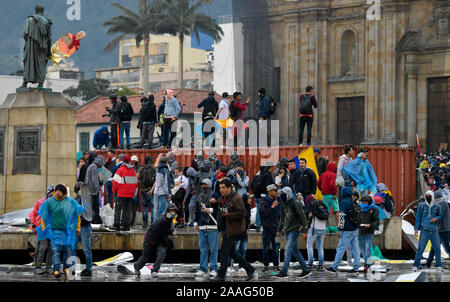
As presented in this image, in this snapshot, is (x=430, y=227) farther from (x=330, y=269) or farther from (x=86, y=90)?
(x=86, y=90)

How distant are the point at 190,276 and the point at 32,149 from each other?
7116 millimetres

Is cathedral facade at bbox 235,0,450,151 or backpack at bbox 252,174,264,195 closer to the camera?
backpack at bbox 252,174,264,195

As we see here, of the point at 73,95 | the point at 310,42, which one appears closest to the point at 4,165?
the point at 310,42

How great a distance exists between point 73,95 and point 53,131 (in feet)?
251

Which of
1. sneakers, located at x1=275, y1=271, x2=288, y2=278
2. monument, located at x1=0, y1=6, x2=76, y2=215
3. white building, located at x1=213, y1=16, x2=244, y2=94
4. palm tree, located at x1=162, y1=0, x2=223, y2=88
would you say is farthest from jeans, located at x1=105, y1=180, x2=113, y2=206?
palm tree, located at x1=162, y1=0, x2=223, y2=88

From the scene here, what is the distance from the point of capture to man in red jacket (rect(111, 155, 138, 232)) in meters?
20.7

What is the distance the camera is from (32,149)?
885 inches

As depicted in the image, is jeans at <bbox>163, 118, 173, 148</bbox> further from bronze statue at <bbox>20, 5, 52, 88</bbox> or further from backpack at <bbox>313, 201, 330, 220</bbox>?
backpack at <bbox>313, 201, 330, 220</bbox>

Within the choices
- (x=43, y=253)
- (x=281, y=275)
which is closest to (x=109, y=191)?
(x=43, y=253)

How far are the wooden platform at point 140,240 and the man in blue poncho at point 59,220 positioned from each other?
4.30 metres

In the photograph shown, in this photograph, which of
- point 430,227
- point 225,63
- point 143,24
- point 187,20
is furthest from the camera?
point 225,63

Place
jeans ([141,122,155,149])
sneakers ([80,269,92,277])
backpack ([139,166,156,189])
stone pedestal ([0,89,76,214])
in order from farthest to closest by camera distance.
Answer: jeans ([141,122,155,149]), stone pedestal ([0,89,76,214]), backpack ([139,166,156,189]), sneakers ([80,269,92,277])

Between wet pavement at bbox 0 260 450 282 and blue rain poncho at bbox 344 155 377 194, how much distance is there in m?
2.36

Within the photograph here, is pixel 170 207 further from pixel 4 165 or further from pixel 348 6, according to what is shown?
pixel 348 6
